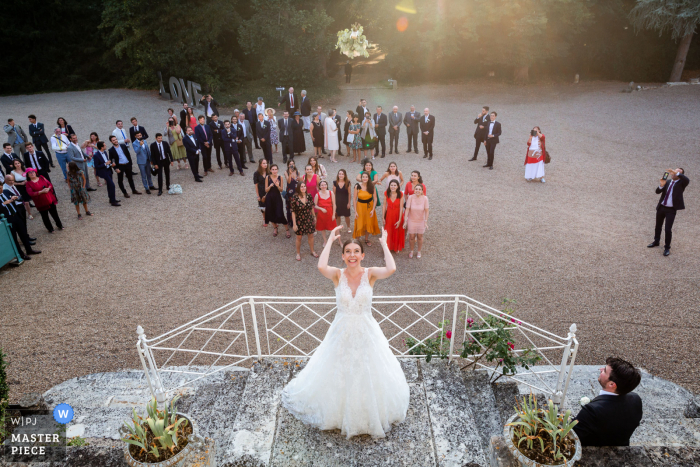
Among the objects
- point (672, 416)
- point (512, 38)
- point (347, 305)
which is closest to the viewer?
point (347, 305)

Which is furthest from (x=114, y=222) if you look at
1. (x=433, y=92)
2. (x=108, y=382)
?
(x=433, y=92)

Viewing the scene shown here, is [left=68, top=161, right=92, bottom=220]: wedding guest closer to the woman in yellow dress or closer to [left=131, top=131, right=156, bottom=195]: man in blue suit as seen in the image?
[left=131, top=131, right=156, bottom=195]: man in blue suit

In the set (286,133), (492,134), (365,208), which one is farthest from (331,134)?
(365,208)

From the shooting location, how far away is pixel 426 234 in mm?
10125

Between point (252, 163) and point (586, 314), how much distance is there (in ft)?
36.6

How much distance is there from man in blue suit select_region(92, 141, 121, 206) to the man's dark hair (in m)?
11.8

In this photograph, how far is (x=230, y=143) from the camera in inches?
532

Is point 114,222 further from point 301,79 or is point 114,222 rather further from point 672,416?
point 301,79

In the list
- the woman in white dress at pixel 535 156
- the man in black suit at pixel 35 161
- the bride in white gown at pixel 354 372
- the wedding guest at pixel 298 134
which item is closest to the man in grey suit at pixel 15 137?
the man in black suit at pixel 35 161

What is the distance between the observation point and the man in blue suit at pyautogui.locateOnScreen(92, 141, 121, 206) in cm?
1159

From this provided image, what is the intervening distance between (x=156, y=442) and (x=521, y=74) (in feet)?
92.9

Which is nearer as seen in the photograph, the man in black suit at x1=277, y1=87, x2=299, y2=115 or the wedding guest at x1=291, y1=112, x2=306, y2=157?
the wedding guest at x1=291, y1=112, x2=306, y2=157

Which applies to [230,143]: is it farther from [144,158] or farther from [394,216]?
[394,216]

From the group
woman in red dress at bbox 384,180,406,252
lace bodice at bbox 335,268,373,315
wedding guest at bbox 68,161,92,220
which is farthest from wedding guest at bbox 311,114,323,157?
lace bodice at bbox 335,268,373,315
